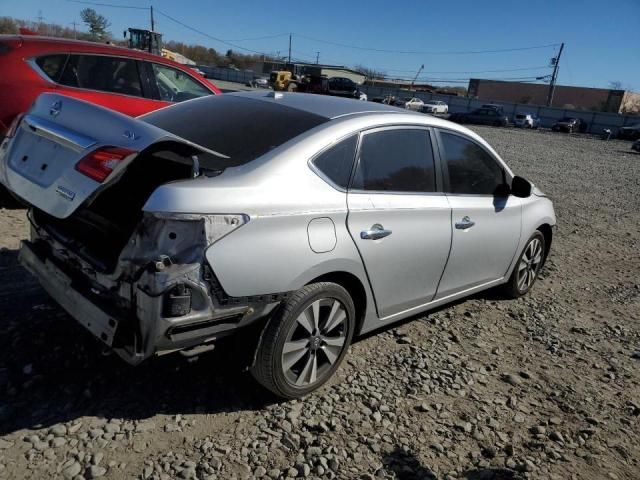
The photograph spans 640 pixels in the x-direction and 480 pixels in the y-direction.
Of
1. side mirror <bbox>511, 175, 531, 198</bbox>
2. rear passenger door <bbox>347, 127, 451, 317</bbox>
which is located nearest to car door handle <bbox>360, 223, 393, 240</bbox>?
rear passenger door <bbox>347, 127, 451, 317</bbox>

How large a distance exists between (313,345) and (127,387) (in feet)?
3.49

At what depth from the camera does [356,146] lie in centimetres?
302

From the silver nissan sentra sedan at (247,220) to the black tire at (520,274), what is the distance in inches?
47.5

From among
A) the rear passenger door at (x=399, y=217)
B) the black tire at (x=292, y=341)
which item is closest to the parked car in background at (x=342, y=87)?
the rear passenger door at (x=399, y=217)

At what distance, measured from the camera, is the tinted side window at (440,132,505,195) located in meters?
3.73

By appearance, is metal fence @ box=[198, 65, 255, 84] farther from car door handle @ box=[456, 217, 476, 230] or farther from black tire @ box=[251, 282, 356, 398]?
black tire @ box=[251, 282, 356, 398]

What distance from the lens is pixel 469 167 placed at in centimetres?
393

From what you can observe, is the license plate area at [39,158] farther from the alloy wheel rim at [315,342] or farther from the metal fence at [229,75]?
the metal fence at [229,75]

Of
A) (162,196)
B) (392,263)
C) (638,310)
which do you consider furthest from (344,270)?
(638,310)

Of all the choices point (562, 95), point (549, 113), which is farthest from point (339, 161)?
point (562, 95)

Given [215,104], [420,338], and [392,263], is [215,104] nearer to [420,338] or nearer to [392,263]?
[392,263]

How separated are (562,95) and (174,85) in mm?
86553

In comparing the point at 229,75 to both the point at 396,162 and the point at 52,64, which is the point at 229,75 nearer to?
the point at 52,64

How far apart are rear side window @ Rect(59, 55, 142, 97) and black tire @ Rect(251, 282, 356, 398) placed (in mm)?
4326
